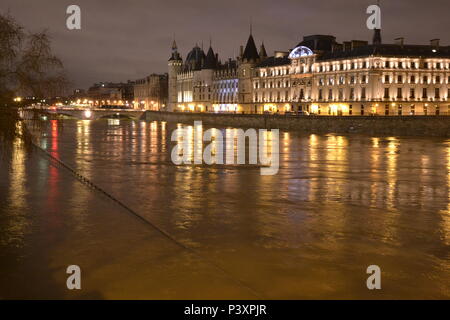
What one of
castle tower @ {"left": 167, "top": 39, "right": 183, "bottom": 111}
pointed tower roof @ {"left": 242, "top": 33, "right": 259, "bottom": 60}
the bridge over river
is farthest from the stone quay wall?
castle tower @ {"left": 167, "top": 39, "right": 183, "bottom": 111}

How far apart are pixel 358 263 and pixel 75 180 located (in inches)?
527

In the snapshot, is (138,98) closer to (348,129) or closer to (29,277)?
(348,129)

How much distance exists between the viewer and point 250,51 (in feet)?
331

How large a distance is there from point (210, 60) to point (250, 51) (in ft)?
52.8

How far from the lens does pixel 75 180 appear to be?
2120 cm

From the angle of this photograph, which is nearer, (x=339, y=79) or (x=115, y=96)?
(x=339, y=79)

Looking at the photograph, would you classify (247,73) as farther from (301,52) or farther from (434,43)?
(434,43)

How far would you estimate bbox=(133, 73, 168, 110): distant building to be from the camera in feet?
476

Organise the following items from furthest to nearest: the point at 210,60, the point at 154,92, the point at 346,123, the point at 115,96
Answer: the point at 115,96, the point at 154,92, the point at 210,60, the point at 346,123

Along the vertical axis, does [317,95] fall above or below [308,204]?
above

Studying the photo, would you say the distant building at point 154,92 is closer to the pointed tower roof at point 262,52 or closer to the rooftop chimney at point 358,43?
the pointed tower roof at point 262,52

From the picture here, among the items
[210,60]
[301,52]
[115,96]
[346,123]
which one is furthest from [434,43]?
[115,96]

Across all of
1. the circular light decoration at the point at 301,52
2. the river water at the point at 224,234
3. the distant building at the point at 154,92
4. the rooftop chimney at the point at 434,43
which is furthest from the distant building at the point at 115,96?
the river water at the point at 224,234
